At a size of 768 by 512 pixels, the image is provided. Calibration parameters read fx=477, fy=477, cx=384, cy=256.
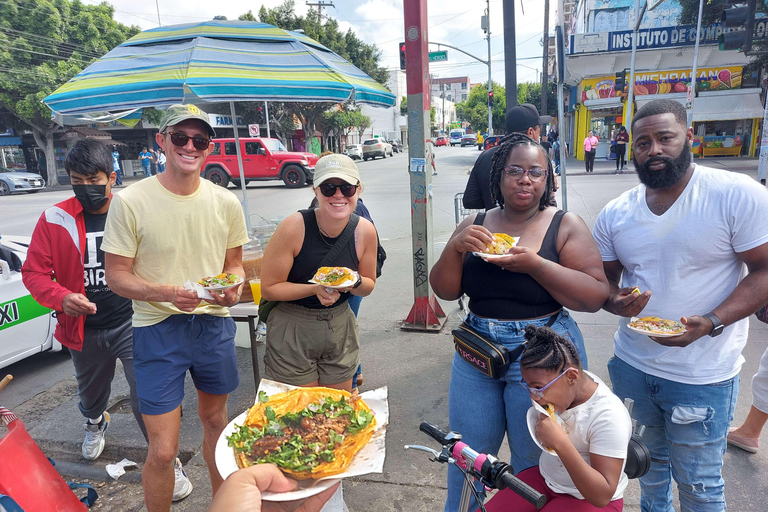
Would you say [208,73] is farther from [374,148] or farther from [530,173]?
[374,148]

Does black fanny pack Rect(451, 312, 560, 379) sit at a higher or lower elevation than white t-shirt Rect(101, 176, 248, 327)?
lower

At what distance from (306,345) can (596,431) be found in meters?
1.50

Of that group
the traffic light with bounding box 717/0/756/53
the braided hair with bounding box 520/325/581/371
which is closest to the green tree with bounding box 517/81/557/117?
the traffic light with bounding box 717/0/756/53

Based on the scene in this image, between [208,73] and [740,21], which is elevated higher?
[740,21]

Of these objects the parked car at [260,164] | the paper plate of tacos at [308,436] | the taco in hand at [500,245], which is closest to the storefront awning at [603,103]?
the parked car at [260,164]

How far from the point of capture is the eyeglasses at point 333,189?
8.12ft

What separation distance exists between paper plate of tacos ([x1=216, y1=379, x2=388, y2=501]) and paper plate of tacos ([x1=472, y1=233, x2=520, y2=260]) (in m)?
0.70

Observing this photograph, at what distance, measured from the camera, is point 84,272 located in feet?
10.3

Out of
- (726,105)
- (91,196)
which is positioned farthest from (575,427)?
(726,105)

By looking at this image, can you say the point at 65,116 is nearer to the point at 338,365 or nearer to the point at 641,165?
the point at 338,365

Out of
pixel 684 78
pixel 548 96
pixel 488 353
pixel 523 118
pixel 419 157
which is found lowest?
pixel 488 353

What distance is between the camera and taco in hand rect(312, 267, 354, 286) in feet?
8.01

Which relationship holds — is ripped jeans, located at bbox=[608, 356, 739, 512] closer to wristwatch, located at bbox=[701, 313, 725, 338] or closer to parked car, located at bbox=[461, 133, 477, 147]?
wristwatch, located at bbox=[701, 313, 725, 338]

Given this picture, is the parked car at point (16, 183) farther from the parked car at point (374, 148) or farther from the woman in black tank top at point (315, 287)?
the woman in black tank top at point (315, 287)
